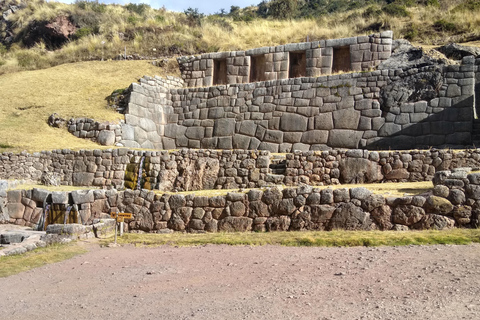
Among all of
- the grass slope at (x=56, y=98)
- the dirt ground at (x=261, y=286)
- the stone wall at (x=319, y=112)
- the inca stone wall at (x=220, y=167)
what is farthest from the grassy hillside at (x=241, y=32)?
the dirt ground at (x=261, y=286)

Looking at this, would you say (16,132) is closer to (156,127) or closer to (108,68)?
(156,127)

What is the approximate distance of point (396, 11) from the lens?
28688 mm

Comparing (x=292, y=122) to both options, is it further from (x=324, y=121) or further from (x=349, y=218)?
(x=349, y=218)

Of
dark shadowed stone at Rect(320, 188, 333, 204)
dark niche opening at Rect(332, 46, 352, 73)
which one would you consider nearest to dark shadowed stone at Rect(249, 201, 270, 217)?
dark shadowed stone at Rect(320, 188, 333, 204)

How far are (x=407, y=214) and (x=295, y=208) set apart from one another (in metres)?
1.96

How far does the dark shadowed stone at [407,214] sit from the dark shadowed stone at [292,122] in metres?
9.89

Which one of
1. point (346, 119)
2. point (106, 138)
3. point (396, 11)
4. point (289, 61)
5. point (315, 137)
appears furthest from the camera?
point (396, 11)

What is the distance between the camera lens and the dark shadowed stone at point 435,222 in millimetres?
7887

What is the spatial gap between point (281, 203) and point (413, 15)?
2266 cm

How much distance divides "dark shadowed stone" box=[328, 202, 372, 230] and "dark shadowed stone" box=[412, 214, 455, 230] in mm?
842

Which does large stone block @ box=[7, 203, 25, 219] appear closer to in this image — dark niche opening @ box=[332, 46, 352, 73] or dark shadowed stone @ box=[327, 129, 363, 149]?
dark shadowed stone @ box=[327, 129, 363, 149]

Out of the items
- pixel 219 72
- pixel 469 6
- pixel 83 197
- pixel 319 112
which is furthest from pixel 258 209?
pixel 469 6

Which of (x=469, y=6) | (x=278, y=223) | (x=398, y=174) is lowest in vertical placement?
(x=278, y=223)

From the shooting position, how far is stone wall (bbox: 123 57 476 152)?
51.8 feet
